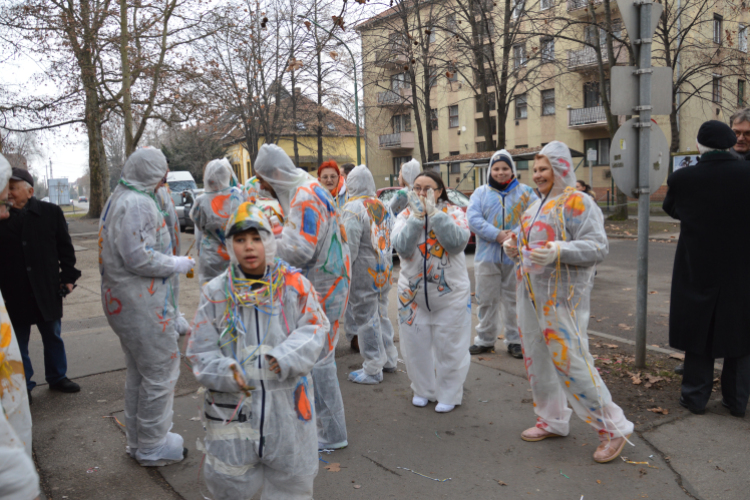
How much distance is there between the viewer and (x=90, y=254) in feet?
49.9

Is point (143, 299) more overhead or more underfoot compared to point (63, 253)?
more underfoot

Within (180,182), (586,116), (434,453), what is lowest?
(434,453)

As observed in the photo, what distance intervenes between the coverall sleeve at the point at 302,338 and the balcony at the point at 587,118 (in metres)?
31.4

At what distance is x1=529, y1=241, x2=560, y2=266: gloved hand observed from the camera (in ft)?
11.7

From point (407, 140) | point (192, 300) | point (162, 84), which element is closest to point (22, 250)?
point (192, 300)

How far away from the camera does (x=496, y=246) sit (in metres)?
6.04

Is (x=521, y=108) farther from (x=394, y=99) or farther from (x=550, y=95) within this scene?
(x=394, y=99)

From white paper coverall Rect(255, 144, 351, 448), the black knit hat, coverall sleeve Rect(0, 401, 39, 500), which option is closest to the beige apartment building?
the black knit hat

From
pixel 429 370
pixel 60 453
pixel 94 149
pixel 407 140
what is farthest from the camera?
pixel 407 140

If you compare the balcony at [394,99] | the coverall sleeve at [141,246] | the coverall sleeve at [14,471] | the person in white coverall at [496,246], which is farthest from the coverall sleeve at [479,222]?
the balcony at [394,99]

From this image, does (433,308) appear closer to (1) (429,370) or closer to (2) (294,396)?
(1) (429,370)

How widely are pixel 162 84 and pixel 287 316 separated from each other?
64.2 ft

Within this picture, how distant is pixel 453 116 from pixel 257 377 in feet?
129

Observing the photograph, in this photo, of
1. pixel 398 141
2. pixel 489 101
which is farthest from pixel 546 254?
pixel 398 141
